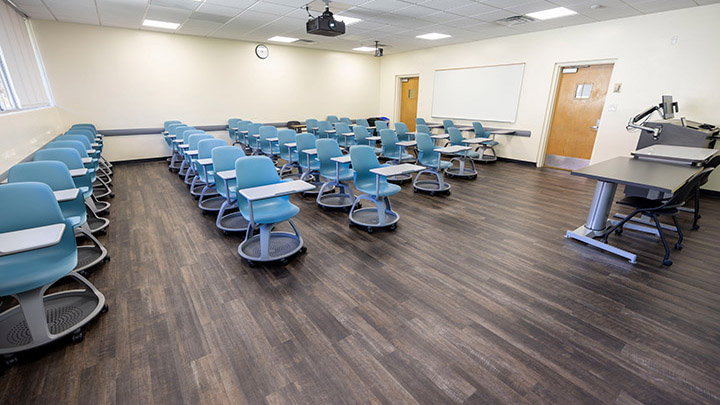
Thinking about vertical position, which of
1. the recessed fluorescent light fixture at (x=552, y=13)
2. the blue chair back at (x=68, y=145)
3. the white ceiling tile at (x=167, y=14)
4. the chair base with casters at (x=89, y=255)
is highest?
the recessed fluorescent light fixture at (x=552, y=13)

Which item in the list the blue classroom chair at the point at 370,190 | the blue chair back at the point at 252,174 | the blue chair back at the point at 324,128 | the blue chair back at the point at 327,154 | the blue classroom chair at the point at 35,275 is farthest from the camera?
the blue chair back at the point at 324,128

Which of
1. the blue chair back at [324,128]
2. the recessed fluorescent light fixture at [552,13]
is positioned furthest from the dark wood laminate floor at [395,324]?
the blue chair back at [324,128]

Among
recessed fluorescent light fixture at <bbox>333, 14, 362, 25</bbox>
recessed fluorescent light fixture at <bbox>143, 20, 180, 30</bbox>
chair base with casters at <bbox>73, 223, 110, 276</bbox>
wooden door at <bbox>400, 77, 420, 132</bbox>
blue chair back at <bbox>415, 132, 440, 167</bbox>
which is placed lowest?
chair base with casters at <bbox>73, 223, 110, 276</bbox>

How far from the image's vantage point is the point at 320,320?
7.61 feet

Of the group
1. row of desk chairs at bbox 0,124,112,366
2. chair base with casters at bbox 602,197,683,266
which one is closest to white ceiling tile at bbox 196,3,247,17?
row of desk chairs at bbox 0,124,112,366

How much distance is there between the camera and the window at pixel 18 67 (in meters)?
4.53

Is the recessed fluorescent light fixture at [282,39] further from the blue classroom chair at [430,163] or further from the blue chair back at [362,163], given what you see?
the blue chair back at [362,163]

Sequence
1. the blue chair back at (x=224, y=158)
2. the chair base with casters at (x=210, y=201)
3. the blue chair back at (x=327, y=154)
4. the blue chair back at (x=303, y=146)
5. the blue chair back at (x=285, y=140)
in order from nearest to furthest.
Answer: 1. the blue chair back at (x=224, y=158)
2. the chair base with casters at (x=210, y=201)
3. the blue chair back at (x=327, y=154)
4. the blue chair back at (x=303, y=146)
5. the blue chair back at (x=285, y=140)

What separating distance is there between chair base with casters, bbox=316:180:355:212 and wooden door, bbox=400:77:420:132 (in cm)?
665

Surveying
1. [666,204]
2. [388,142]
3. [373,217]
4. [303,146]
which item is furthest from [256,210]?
[666,204]

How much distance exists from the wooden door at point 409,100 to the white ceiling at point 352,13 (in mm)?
3198

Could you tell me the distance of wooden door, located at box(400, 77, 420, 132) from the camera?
10688 mm

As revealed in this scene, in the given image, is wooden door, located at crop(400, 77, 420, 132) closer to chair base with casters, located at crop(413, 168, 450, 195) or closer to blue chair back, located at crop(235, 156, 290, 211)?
chair base with casters, located at crop(413, 168, 450, 195)

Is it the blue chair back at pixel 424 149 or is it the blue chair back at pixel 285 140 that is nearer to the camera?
the blue chair back at pixel 424 149
